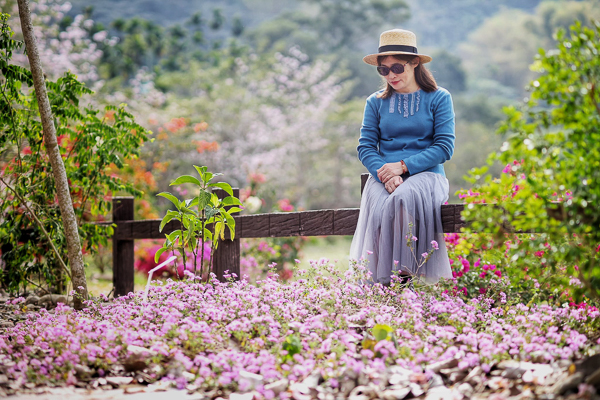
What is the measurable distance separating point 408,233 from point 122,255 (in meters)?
2.88

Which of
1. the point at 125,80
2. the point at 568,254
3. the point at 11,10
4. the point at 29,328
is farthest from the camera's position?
the point at 125,80

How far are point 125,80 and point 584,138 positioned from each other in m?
22.7

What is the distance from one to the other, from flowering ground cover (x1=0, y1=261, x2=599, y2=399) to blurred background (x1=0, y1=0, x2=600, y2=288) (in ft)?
11.5

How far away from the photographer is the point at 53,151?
140 inches

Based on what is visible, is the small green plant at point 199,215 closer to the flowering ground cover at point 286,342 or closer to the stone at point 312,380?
the flowering ground cover at point 286,342

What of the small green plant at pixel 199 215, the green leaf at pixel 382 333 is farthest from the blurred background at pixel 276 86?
the green leaf at pixel 382 333

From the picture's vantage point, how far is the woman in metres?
3.12

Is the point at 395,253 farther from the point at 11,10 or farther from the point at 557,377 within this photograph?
the point at 11,10

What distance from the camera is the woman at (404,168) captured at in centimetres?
312

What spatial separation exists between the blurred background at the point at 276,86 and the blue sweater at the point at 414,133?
312 centimetres

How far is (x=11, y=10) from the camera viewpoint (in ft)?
34.0

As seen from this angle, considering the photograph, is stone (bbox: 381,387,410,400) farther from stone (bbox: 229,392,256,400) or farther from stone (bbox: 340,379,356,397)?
stone (bbox: 229,392,256,400)

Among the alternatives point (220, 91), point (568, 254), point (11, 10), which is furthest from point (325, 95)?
point (568, 254)

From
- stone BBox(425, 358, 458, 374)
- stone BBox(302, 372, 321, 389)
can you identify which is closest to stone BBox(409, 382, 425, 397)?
stone BBox(425, 358, 458, 374)
